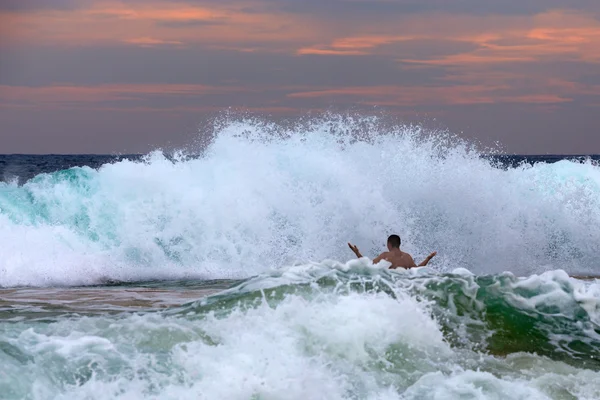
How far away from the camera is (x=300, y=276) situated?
10125mm

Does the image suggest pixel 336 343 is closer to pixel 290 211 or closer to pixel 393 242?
pixel 393 242

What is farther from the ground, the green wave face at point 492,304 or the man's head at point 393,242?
the man's head at point 393,242

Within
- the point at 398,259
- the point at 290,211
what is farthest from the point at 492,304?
the point at 290,211

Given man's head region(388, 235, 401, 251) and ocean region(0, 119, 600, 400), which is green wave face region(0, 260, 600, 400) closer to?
ocean region(0, 119, 600, 400)

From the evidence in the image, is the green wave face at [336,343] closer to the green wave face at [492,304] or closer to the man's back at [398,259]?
the green wave face at [492,304]

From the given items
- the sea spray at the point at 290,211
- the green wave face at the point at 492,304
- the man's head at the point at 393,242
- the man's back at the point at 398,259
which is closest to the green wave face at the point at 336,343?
the green wave face at the point at 492,304

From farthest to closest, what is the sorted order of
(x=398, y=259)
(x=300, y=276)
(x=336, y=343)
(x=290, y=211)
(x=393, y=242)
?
(x=290, y=211)
(x=393, y=242)
(x=398, y=259)
(x=300, y=276)
(x=336, y=343)

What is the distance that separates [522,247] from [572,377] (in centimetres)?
1258

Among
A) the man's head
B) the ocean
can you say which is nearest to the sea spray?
the ocean

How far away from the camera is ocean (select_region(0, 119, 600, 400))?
Result: 821 centimetres

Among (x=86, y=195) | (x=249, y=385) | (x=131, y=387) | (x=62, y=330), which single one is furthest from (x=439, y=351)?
(x=86, y=195)

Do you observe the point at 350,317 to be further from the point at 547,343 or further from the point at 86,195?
the point at 86,195

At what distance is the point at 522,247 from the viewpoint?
2114 cm

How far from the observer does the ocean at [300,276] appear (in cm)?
821
